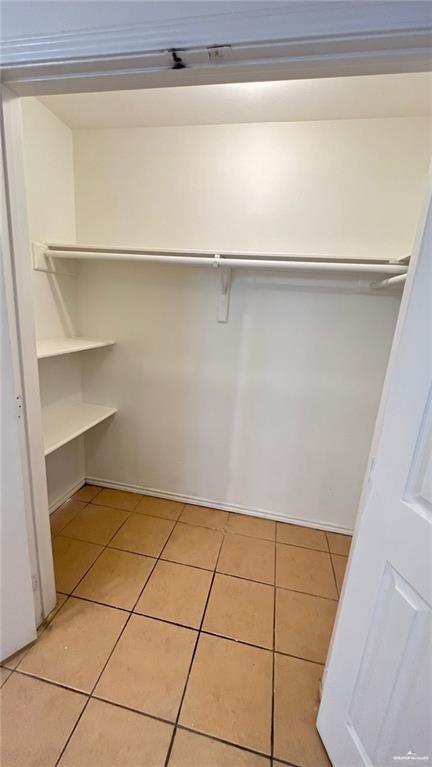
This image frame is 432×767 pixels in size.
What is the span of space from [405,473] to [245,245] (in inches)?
57.1

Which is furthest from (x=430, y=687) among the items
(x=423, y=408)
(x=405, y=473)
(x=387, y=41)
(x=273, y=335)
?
(x=273, y=335)

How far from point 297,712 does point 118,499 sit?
1.55 meters

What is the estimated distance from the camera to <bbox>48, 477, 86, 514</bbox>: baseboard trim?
2009mm

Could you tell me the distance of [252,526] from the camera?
6.61 feet

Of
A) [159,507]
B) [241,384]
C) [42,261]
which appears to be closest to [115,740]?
[159,507]

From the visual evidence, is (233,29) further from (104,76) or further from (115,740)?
(115,740)

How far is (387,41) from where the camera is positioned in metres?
0.61

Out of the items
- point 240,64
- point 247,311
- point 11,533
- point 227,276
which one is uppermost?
point 240,64

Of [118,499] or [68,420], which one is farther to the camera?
[118,499]

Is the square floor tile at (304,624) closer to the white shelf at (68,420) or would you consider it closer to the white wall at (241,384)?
the white wall at (241,384)

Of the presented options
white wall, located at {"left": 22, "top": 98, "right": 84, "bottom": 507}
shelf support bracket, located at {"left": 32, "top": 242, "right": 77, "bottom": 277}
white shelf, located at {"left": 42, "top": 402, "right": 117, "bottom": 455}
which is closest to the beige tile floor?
white shelf, located at {"left": 42, "top": 402, "right": 117, "bottom": 455}

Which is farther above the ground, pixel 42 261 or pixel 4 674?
pixel 42 261

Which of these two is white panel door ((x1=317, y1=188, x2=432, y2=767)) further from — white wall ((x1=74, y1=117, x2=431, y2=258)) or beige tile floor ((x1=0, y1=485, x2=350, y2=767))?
white wall ((x1=74, y1=117, x2=431, y2=258))

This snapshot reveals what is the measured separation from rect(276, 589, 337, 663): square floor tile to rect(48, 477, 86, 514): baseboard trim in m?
1.52
